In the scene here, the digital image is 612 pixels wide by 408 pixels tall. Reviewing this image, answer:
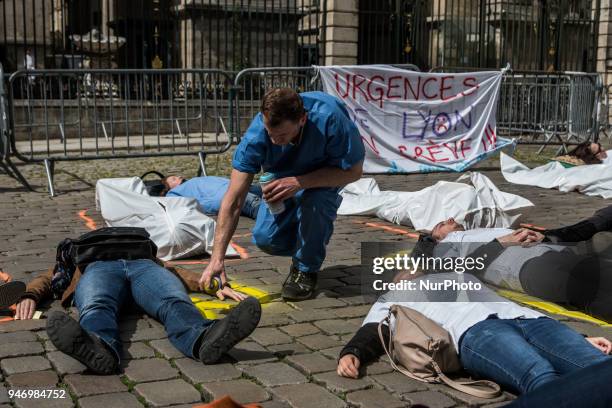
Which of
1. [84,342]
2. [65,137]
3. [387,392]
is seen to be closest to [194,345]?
[84,342]

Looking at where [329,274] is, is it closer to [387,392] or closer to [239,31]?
[387,392]

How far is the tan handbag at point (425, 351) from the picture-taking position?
374 centimetres

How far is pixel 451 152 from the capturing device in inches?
478

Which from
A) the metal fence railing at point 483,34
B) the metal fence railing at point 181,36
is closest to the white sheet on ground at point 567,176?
the metal fence railing at point 181,36

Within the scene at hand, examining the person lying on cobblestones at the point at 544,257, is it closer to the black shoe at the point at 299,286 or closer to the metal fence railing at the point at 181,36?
the black shoe at the point at 299,286

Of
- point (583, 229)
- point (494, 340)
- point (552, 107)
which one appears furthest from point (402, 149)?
point (494, 340)

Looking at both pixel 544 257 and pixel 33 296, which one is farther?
pixel 544 257

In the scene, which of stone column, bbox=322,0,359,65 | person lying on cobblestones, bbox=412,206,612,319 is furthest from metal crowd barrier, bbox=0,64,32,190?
stone column, bbox=322,0,359,65

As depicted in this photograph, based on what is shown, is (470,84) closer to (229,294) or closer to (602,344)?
(229,294)

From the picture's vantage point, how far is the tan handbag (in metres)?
3.74

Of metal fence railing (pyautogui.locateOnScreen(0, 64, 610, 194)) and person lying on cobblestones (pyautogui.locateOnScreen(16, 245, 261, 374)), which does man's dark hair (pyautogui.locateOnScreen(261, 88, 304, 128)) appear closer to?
person lying on cobblestones (pyautogui.locateOnScreen(16, 245, 261, 374))

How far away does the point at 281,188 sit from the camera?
5.05 metres

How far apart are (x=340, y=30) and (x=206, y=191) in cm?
1263

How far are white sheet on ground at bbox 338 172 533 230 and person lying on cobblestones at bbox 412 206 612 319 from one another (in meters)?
1.72
